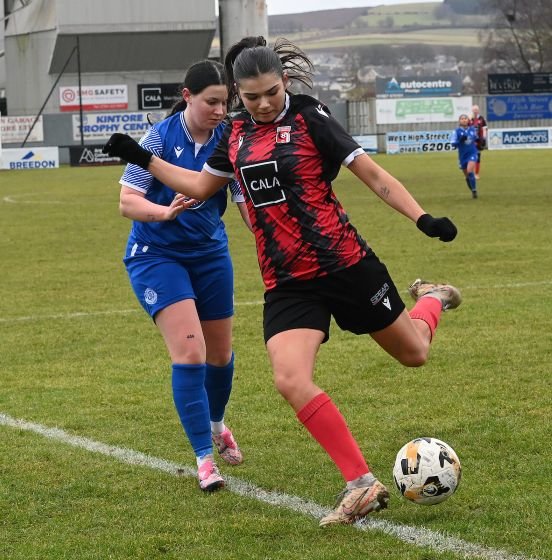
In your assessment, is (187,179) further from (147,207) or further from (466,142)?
(466,142)

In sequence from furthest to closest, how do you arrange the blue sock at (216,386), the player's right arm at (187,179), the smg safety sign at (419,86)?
the smg safety sign at (419,86), the blue sock at (216,386), the player's right arm at (187,179)

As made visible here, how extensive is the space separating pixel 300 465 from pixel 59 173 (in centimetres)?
3674

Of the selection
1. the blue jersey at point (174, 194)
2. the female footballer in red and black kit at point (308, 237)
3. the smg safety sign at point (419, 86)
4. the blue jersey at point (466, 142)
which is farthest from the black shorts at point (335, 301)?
the smg safety sign at point (419, 86)

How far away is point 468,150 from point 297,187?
20887 mm

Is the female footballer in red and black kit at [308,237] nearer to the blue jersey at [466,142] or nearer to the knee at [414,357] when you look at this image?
the knee at [414,357]

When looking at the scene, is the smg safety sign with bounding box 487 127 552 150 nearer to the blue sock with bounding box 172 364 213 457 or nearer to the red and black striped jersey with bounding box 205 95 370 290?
the blue sock with bounding box 172 364 213 457

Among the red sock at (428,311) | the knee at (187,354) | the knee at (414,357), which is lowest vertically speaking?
the knee at (187,354)

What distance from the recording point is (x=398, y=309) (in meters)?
5.11

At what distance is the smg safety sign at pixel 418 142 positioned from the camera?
165 feet

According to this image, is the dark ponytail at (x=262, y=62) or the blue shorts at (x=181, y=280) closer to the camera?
the dark ponytail at (x=262, y=62)

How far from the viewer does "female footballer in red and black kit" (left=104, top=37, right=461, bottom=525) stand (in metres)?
4.80

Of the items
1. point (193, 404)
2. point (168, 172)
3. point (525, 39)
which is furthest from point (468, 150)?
point (525, 39)

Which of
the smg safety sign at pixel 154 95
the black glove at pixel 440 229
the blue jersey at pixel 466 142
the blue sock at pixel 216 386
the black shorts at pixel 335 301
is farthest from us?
the smg safety sign at pixel 154 95

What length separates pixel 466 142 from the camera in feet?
83.6
